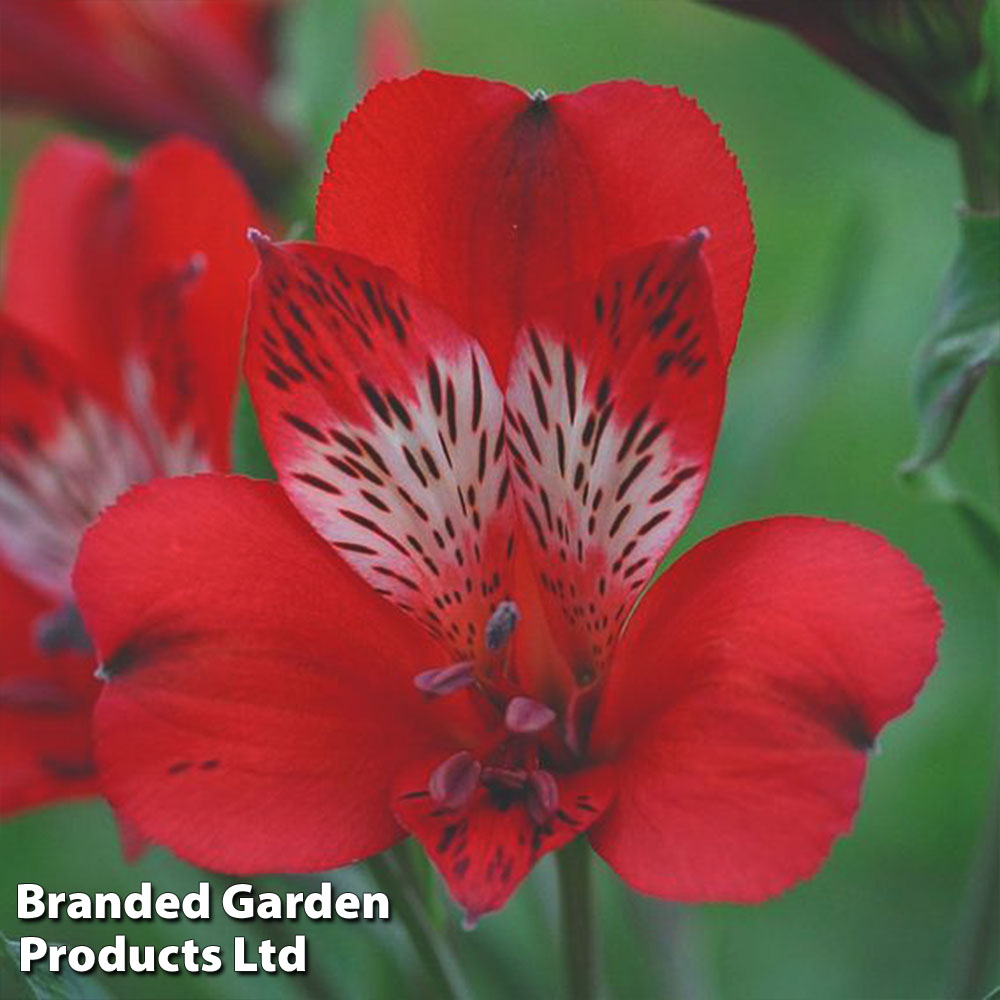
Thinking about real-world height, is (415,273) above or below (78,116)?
below

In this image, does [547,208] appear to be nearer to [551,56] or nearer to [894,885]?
[894,885]

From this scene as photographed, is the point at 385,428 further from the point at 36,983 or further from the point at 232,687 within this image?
the point at 36,983

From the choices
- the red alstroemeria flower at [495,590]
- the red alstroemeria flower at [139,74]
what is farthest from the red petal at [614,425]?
the red alstroemeria flower at [139,74]

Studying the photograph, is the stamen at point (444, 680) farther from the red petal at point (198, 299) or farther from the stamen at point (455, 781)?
the red petal at point (198, 299)

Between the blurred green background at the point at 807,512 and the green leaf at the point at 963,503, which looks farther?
the blurred green background at the point at 807,512

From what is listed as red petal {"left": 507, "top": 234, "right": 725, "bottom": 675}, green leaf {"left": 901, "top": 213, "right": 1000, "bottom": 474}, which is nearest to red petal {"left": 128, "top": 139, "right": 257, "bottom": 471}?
red petal {"left": 507, "top": 234, "right": 725, "bottom": 675}

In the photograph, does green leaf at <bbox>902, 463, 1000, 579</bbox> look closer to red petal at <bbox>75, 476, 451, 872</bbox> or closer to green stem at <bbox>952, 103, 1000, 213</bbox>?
green stem at <bbox>952, 103, 1000, 213</bbox>

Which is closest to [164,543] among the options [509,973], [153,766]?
[153,766]
